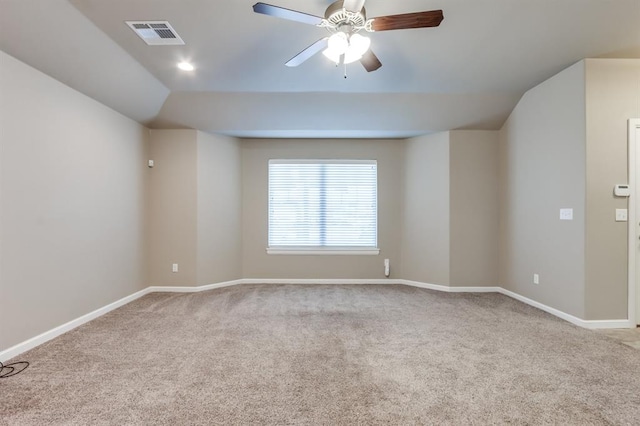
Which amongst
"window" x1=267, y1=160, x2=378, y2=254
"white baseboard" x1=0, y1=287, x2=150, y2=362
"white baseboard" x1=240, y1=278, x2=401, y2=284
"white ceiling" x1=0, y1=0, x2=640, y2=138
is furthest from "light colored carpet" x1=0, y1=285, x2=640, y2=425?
"white ceiling" x1=0, y1=0, x2=640, y2=138

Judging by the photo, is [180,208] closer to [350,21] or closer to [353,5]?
[350,21]

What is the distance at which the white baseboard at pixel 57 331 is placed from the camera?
2.48 metres

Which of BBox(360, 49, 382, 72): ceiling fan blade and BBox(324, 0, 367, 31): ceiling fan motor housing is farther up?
BBox(324, 0, 367, 31): ceiling fan motor housing

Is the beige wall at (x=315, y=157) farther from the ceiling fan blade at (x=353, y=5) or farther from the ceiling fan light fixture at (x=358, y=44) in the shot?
the ceiling fan blade at (x=353, y=5)

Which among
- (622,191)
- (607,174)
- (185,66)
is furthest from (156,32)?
(622,191)

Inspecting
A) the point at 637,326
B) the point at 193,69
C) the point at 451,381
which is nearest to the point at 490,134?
the point at 637,326

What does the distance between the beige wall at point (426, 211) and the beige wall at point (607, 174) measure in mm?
1742

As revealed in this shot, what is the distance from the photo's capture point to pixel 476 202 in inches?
183

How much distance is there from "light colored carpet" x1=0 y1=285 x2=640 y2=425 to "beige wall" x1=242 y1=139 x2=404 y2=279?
5.03 feet

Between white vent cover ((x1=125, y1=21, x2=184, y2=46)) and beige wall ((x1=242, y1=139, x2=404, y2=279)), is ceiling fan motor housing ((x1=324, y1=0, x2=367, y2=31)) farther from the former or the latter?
beige wall ((x1=242, y1=139, x2=404, y2=279))

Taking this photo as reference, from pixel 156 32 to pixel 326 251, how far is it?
3.75m

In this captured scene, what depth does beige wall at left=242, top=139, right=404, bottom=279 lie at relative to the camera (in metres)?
5.18

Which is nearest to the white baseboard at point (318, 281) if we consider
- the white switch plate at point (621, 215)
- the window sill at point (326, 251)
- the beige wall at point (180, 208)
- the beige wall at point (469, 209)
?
the window sill at point (326, 251)

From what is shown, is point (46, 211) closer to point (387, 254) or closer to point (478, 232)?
point (387, 254)
